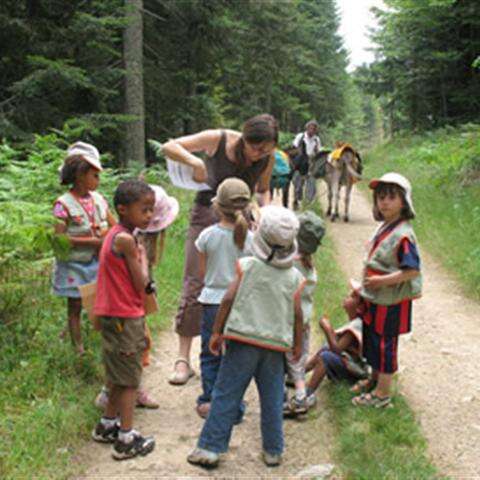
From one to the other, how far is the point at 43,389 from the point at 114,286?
4.36 feet

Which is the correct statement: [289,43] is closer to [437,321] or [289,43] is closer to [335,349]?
[437,321]

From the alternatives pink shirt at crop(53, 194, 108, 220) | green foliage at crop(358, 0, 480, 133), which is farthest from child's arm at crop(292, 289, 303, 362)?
green foliage at crop(358, 0, 480, 133)

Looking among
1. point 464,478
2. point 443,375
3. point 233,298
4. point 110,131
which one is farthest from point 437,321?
point 110,131

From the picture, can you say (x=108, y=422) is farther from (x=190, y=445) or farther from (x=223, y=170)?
(x=223, y=170)

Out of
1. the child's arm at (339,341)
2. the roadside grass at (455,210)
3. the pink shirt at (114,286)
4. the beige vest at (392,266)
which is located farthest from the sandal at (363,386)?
the roadside grass at (455,210)

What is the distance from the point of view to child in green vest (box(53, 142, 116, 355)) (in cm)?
460

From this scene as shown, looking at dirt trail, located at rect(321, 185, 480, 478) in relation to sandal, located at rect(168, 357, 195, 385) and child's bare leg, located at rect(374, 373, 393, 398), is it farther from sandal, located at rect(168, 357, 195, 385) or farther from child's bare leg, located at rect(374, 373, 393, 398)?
sandal, located at rect(168, 357, 195, 385)

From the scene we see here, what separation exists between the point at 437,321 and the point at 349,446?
139 inches

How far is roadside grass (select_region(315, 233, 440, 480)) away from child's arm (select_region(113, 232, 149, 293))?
1738 mm

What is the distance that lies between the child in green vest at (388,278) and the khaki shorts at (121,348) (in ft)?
5.75

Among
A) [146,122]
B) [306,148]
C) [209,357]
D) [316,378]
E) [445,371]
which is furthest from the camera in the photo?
[146,122]

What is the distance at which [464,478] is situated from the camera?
11.8ft

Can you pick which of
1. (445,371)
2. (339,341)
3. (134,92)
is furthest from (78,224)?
(134,92)

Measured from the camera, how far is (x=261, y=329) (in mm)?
3426
